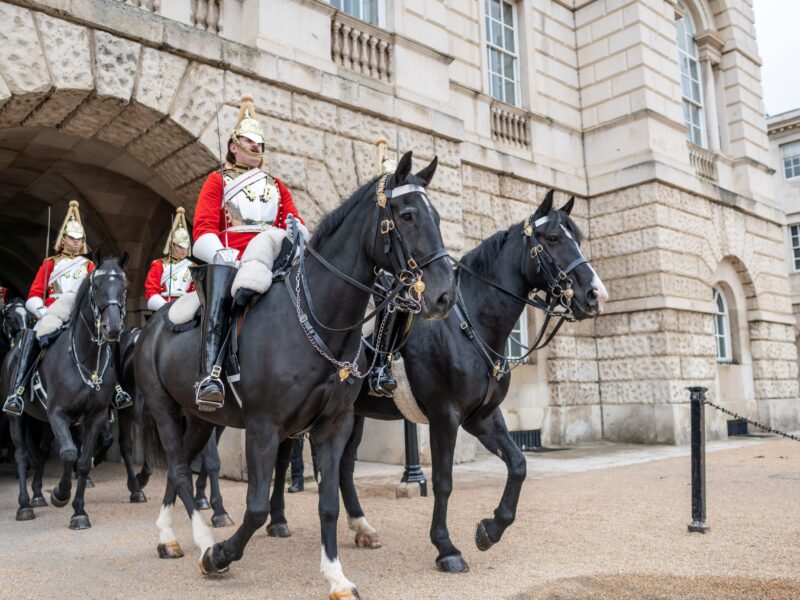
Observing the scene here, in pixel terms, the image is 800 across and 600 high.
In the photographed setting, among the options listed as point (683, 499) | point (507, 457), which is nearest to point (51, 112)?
point (507, 457)

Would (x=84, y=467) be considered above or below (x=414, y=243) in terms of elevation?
below

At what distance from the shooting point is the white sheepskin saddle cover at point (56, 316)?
7090 millimetres

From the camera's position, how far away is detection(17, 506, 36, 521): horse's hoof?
656 cm

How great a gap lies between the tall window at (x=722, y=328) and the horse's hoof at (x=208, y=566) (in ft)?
44.0

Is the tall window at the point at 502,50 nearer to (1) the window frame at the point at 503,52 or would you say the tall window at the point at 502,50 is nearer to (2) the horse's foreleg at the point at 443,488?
(1) the window frame at the point at 503,52

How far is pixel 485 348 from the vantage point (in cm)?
493

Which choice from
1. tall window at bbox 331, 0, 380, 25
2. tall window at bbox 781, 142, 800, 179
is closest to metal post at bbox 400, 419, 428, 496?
tall window at bbox 331, 0, 380, 25

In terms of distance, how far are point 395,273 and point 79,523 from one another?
418 cm

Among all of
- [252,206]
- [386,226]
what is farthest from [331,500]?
[252,206]

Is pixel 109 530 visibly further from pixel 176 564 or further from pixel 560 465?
pixel 560 465

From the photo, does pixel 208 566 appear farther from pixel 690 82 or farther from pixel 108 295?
pixel 690 82

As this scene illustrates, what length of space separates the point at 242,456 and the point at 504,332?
14.3 feet

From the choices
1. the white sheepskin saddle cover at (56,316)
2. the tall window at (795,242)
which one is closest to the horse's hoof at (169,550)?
the white sheepskin saddle cover at (56,316)

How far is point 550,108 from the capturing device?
1356cm
